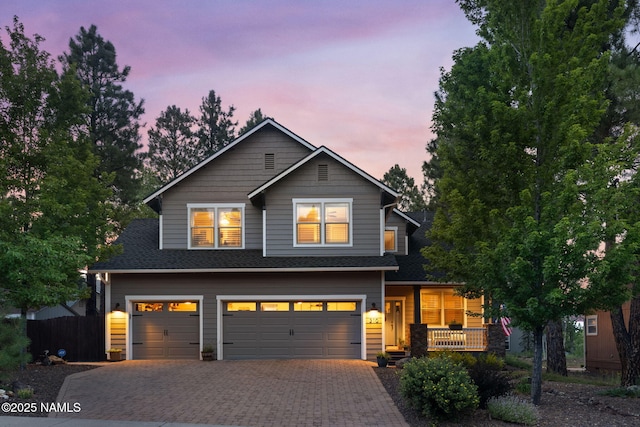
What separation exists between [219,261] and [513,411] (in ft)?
38.5

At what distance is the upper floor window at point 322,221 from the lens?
65.6 feet

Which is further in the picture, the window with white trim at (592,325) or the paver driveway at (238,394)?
the window with white trim at (592,325)

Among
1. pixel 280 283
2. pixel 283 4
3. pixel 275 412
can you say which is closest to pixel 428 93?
pixel 283 4

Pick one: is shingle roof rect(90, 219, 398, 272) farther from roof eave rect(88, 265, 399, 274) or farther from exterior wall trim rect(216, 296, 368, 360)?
exterior wall trim rect(216, 296, 368, 360)

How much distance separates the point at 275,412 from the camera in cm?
1098

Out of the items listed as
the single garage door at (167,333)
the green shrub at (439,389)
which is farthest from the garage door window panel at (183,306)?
the green shrub at (439,389)

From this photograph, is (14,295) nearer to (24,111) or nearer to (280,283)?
(24,111)

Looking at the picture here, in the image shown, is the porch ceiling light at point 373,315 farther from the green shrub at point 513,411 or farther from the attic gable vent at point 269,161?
the green shrub at point 513,411

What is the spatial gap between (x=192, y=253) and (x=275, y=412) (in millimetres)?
10581

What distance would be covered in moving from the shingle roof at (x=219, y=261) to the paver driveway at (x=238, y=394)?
3.19 meters

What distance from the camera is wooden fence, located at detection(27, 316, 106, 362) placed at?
19719mm

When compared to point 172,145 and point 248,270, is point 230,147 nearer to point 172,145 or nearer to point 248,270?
point 248,270

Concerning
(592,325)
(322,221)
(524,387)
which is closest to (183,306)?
(322,221)

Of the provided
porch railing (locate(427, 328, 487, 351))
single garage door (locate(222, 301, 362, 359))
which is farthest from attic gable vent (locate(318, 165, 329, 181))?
porch railing (locate(427, 328, 487, 351))
